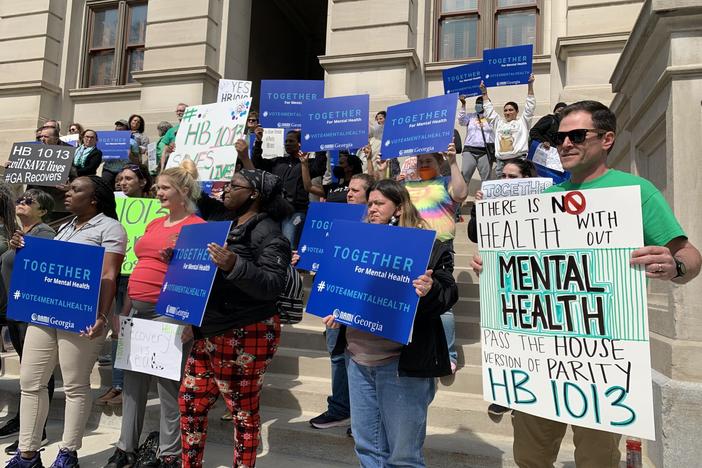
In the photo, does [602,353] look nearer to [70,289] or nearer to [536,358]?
[536,358]

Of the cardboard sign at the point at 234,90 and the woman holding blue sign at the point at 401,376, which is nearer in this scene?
the woman holding blue sign at the point at 401,376

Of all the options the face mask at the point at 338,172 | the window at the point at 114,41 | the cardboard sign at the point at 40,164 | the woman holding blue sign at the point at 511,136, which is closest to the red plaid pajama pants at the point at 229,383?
the face mask at the point at 338,172

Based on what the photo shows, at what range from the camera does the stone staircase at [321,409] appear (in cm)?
407

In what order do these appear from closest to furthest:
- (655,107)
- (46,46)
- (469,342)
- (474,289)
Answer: (655,107), (469,342), (474,289), (46,46)

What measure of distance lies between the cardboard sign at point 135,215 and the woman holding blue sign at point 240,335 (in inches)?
65.8

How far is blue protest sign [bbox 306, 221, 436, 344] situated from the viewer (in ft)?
8.77

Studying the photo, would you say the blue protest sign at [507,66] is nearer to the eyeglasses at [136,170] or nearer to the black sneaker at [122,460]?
the eyeglasses at [136,170]

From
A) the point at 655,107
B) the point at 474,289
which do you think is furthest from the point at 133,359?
the point at 655,107

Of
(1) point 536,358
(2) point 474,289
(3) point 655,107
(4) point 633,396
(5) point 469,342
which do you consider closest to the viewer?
(4) point 633,396

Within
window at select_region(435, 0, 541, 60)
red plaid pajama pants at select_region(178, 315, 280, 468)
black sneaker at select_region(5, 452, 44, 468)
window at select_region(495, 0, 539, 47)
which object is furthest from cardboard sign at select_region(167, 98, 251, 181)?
window at select_region(495, 0, 539, 47)

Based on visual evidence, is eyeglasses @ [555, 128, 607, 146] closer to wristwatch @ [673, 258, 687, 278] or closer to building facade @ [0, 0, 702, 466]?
wristwatch @ [673, 258, 687, 278]

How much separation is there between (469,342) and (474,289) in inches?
41.1

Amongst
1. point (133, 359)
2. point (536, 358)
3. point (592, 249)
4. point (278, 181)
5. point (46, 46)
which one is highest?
point (46, 46)

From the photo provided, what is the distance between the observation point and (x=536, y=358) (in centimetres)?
Answer: 244
